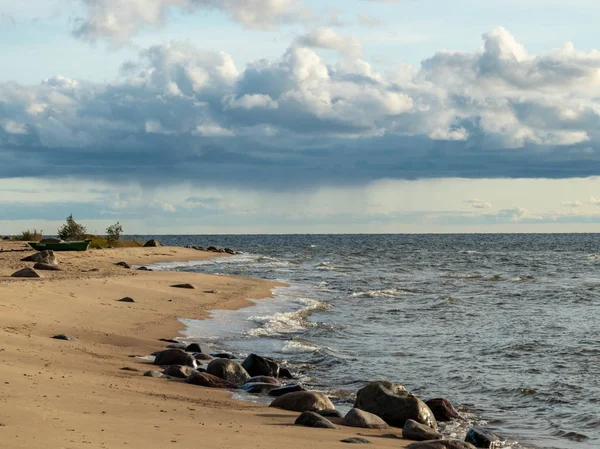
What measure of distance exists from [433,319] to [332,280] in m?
21.8

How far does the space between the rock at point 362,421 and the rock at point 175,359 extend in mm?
5769

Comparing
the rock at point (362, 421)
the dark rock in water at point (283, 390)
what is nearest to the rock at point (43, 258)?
the dark rock in water at point (283, 390)

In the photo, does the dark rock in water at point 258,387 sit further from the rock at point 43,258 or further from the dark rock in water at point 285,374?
the rock at point 43,258

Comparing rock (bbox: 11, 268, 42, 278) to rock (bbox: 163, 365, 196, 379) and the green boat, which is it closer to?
rock (bbox: 163, 365, 196, 379)

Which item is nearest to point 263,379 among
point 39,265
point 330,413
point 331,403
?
point 331,403

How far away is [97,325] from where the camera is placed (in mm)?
22344

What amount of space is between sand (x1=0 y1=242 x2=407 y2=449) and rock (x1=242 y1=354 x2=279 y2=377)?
2.11 metres

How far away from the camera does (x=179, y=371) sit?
15.9m

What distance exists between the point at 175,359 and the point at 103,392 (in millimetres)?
4819

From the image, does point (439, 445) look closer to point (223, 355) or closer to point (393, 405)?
point (393, 405)

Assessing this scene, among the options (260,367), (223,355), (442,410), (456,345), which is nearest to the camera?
(442,410)

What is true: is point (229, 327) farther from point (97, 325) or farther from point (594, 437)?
point (594, 437)

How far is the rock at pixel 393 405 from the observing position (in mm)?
13281

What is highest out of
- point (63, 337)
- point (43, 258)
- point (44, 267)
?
point (43, 258)
